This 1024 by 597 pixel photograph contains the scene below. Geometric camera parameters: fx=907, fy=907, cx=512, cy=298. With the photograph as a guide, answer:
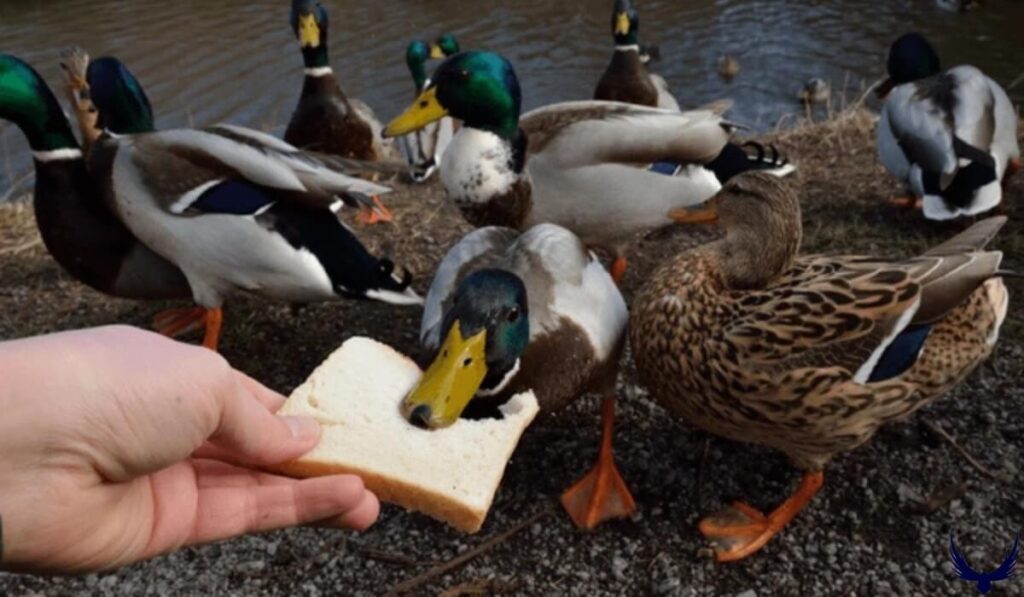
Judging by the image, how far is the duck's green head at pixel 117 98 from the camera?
138 inches

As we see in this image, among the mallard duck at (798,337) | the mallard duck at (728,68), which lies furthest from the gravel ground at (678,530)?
the mallard duck at (728,68)

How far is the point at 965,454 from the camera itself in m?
2.62

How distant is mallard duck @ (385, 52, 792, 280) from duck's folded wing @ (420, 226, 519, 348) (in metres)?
0.74

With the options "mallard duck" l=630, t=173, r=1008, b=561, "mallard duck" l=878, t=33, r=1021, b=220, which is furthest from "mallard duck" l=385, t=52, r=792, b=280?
"mallard duck" l=630, t=173, r=1008, b=561

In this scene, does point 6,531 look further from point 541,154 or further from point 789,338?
point 541,154

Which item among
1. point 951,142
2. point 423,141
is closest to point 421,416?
point 951,142

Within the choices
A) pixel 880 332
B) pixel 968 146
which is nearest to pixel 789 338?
pixel 880 332

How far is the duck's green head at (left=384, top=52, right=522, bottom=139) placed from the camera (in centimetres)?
371

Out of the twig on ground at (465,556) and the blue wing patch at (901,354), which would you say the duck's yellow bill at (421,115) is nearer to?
the twig on ground at (465,556)

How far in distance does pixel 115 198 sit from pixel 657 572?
2.20 meters

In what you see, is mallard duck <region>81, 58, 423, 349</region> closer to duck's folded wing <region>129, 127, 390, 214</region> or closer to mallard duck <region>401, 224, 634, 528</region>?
duck's folded wing <region>129, 127, 390, 214</region>

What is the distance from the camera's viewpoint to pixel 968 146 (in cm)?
391

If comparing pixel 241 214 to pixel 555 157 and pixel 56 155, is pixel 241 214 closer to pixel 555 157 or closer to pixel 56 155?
pixel 56 155

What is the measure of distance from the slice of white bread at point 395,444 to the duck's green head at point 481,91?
6.18 feet
